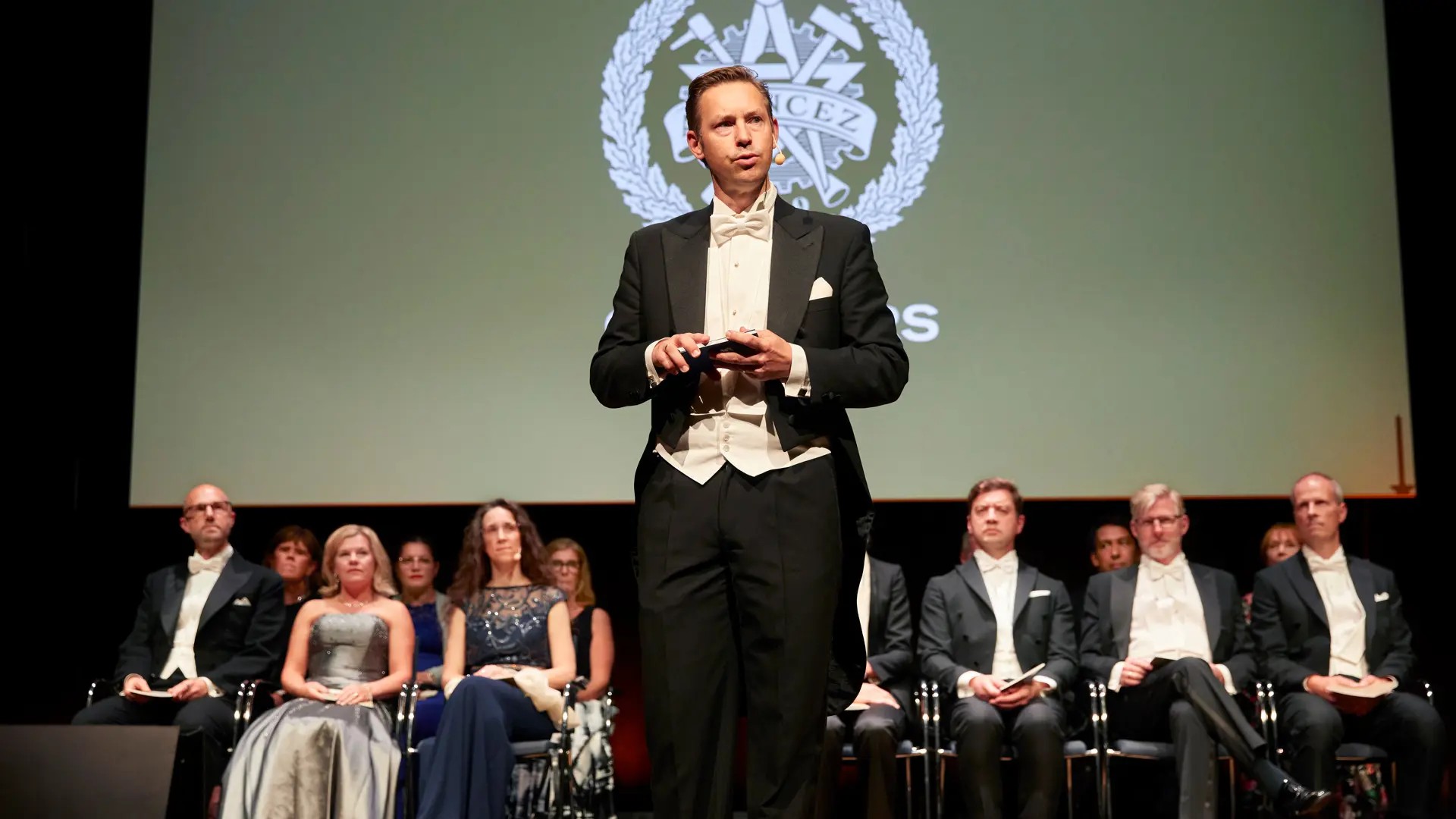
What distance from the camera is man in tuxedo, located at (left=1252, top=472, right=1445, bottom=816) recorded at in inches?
172

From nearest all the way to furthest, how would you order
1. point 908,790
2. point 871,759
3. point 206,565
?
point 871,759
point 908,790
point 206,565

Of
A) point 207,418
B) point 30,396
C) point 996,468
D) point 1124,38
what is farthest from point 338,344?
point 1124,38

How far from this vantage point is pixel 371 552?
4.99 m

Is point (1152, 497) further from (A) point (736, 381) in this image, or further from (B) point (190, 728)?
(B) point (190, 728)

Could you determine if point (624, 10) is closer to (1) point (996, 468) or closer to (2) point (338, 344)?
(2) point (338, 344)

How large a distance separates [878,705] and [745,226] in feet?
9.07

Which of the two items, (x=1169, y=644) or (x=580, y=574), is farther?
(x=580, y=574)

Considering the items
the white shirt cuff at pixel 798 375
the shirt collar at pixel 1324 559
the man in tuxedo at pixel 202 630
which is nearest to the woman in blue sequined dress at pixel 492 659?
the man in tuxedo at pixel 202 630

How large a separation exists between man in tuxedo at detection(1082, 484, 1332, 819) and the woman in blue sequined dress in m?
1.97

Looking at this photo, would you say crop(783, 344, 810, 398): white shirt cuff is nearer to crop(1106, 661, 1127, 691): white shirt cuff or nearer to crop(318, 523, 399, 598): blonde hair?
crop(1106, 661, 1127, 691): white shirt cuff

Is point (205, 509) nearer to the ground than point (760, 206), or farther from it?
nearer to the ground

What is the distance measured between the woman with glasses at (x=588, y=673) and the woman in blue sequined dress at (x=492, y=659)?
0.51 feet

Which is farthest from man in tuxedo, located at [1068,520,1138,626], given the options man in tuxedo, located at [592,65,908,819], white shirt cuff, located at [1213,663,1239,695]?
man in tuxedo, located at [592,65,908,819]

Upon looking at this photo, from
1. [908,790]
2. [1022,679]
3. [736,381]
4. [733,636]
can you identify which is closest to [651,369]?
[736,381]
